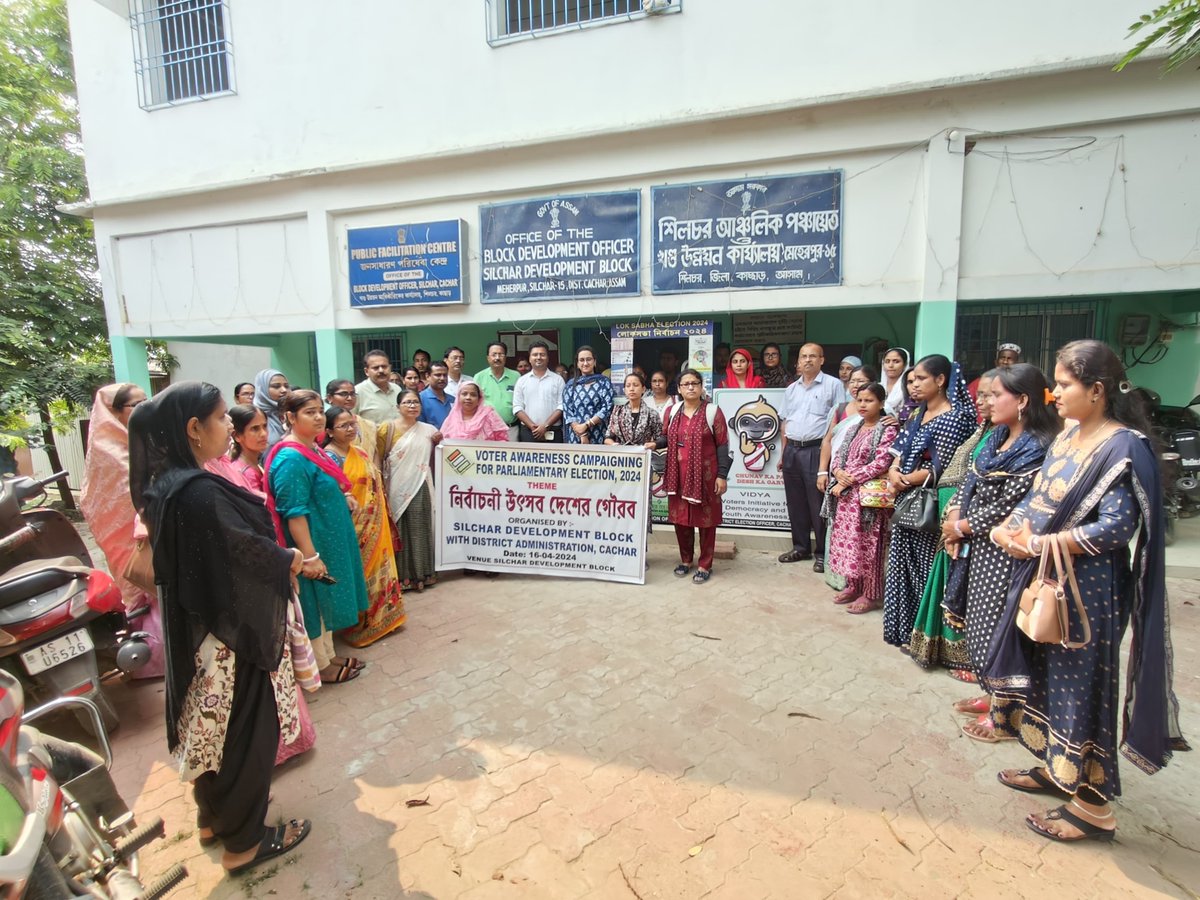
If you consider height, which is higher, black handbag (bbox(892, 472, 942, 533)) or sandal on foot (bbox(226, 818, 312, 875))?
black handbag (bbox(892, 472, 942, 533))

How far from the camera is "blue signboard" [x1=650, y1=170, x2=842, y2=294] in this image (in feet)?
18.1

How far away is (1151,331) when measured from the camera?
6.49 m

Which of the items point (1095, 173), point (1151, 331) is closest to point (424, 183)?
point (1095, 173)

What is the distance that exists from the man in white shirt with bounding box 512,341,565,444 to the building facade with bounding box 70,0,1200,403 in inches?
34.0

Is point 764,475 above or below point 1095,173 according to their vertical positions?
below

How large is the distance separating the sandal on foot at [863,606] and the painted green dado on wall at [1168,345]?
491 centimetres

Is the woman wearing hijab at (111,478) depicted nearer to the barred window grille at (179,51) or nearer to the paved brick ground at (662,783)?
the paved brick ground at (662,783)

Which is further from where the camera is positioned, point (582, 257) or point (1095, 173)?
point (582, 257)

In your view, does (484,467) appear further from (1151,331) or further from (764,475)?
(1151,331)

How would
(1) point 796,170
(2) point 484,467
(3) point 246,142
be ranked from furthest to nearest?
(3) point 246,142 < (1) point 796,170 < (2) point 484,467

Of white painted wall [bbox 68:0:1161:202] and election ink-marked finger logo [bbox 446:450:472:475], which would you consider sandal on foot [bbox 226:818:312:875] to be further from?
white painted wall [bbox 68:0:1161:202]

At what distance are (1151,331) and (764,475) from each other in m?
4.81

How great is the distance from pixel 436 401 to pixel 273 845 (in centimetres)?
372

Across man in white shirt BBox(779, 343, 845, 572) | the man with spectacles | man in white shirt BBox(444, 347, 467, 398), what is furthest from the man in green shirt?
man in white shirt BBox(779, 343, 845, 572)
